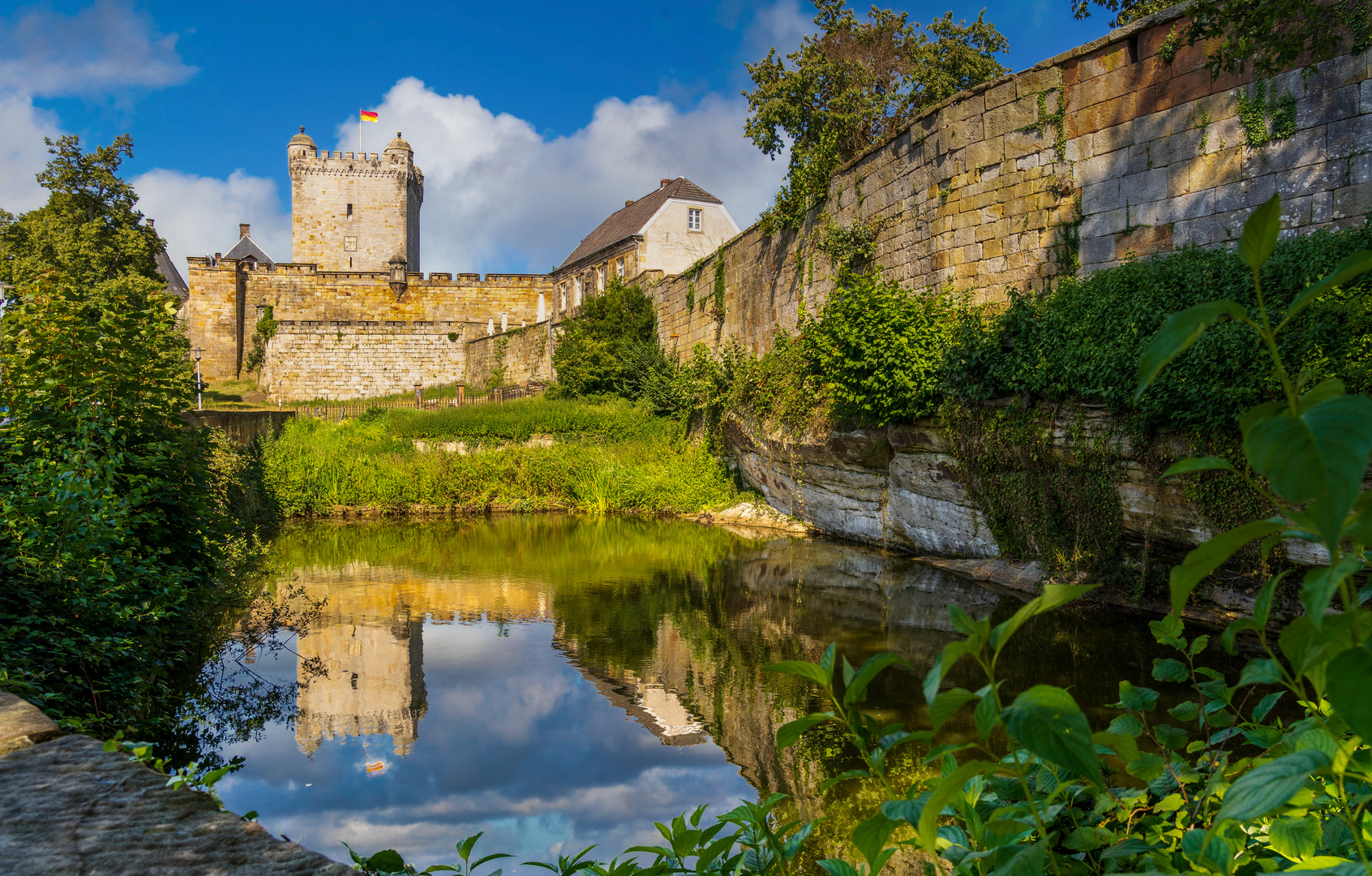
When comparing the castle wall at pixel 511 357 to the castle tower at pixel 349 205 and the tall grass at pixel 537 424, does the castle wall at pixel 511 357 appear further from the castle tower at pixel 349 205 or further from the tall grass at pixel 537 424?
the castle tower at pixel 349 205

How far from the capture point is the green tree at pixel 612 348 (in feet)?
76.3

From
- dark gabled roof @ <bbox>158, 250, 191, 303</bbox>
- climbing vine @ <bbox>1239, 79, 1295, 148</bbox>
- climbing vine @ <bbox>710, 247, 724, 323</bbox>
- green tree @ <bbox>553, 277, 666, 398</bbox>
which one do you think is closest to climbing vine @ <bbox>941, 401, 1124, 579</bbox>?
climbing vine @ <bbox>1239, 79, 1295, 148</bbox>

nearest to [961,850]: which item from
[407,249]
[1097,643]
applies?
[1097,643]

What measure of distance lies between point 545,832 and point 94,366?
4213 mm

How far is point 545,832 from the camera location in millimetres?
4488

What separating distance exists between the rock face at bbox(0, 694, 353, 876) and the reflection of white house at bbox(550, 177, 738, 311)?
30105 mm

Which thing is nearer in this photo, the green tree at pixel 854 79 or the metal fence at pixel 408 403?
the green tree at pixel 854 79

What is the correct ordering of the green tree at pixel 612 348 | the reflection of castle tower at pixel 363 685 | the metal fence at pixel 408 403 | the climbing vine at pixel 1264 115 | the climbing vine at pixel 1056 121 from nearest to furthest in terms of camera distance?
1. the reflection of castle tower at pixel 363 685
2. the climbing vine at pixel 1264 115
3. the climbing vine at pixel 1056 121
4. the green tree at pixel 612 348
5. the metal fence at pixel 408 403

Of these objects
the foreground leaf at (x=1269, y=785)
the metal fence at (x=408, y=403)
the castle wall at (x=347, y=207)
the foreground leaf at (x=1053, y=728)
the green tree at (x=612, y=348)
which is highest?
the castle wall at (x=347, y=207)

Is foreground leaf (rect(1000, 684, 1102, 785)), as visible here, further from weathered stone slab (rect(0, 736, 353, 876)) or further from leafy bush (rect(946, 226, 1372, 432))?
leafy bush (rect(946, 226, 1372, 432))

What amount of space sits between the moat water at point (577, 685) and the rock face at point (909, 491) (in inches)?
26.1

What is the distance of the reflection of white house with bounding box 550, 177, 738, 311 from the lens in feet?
107

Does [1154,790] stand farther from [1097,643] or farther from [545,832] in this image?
[1097,643]

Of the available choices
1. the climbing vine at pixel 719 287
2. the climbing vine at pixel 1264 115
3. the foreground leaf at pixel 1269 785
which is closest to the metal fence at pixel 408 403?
the climbing vine at pixel 719 287
